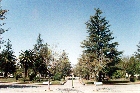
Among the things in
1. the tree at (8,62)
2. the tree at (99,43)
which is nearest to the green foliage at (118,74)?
the tree at (99,43)

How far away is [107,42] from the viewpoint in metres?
56.7

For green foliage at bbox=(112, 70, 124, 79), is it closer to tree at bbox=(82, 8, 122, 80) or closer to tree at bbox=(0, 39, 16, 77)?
tree at bbox=(82, 8, 122, 80)

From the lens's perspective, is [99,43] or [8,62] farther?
[8,62]

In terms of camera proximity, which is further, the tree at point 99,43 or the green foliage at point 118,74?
the green foliage at point 118,74

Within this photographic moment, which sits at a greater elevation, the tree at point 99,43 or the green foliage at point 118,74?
the tree at point 99,43

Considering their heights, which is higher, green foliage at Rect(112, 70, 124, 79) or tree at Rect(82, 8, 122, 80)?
tree at Rect(82, 8, 122, 80)

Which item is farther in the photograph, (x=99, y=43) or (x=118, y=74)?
(x=118, y=74)

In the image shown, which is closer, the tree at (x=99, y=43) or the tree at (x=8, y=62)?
the tree at (x=99, y=43)

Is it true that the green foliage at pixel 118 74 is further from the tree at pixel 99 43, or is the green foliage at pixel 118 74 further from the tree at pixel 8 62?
the tree at pixel 8 62

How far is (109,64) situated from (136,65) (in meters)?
26.6

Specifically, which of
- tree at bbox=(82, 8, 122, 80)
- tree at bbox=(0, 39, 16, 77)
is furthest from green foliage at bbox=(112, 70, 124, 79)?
tree at bbox=(0, 39, 16, 77)

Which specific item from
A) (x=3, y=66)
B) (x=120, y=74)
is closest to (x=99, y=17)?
(x=120, y=74)

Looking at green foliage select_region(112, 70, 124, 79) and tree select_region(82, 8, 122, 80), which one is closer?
tree select_region(82, 8, 122, 80)

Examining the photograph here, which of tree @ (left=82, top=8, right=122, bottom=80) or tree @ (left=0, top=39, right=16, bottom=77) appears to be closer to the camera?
tree @ (left=82, top=8, right=122, bottom=80)
